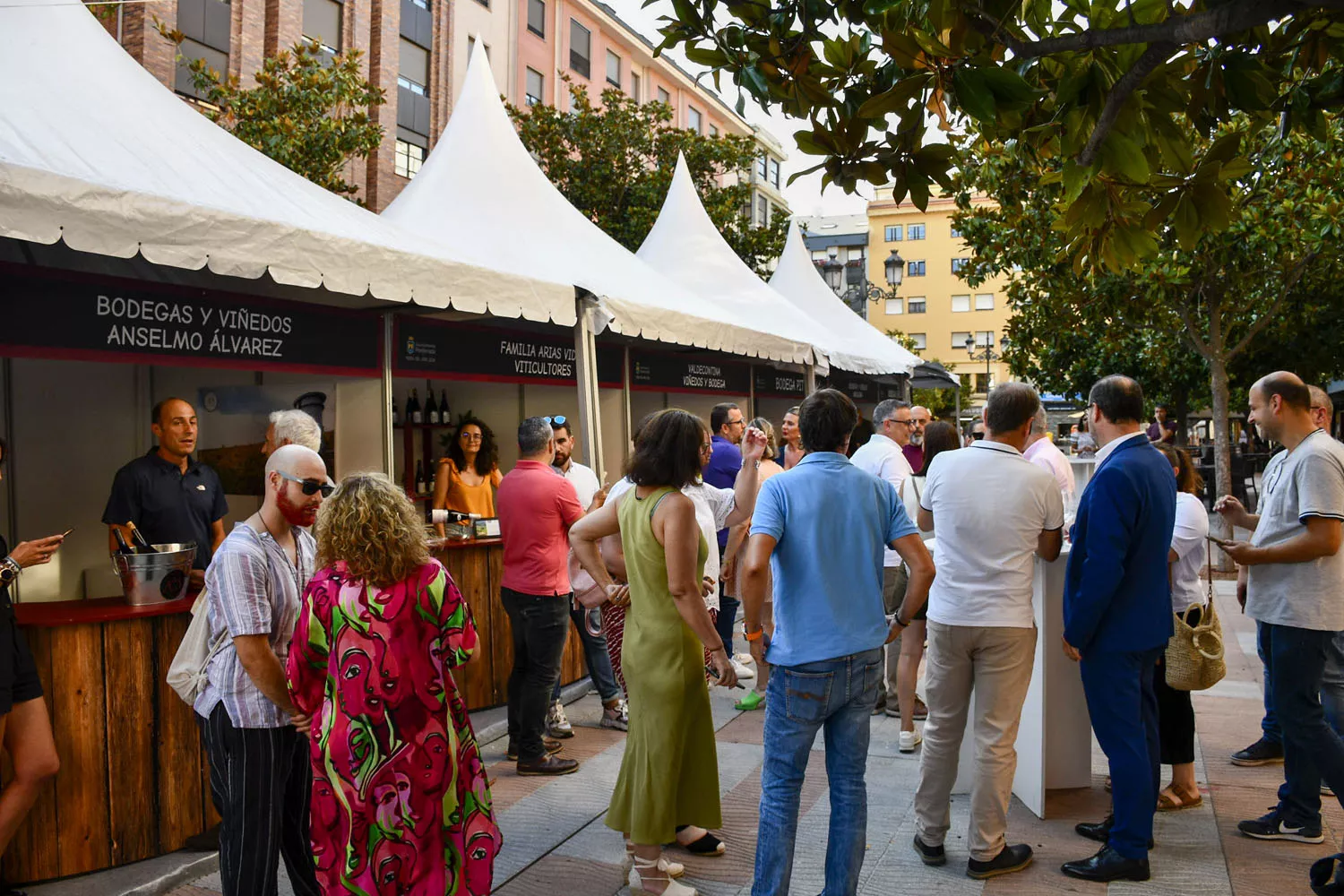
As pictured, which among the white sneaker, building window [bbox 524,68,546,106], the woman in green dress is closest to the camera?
the woman in green dress

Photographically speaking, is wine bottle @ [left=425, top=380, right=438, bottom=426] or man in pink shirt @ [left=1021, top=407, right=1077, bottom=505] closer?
man in pink shirt @ [left=1021, top=407, right=1077, bottom=505]

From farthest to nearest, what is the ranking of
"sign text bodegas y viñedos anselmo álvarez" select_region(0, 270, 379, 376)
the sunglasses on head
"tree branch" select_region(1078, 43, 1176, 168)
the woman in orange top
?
the woman in orange top < "sign text bodegas y viñedos anselmo álvarez" select_region(0, 270, 379, 376) < the sunglasses on head < "tree branch" select_region(1078, 43, 1176, 168)

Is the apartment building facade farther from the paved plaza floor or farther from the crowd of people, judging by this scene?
the crowd of people

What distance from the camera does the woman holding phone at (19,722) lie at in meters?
3.61

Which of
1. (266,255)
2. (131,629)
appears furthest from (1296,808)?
(266,255)

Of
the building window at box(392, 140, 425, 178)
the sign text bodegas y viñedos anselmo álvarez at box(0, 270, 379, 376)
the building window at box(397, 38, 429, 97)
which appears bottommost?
the sign text bodegas y viñedos anselmo álvarez at box(0, 270, 379, 376)

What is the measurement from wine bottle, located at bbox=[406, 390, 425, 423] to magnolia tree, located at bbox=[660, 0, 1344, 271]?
7030mm

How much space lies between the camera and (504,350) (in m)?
8.52

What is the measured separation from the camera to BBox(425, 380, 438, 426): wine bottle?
975 cm

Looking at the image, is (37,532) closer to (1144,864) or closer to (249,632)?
(249,632)

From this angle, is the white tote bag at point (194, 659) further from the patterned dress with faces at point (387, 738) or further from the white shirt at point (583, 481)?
the white shirt at point (583, 481)

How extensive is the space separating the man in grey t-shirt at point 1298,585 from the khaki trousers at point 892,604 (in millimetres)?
1972

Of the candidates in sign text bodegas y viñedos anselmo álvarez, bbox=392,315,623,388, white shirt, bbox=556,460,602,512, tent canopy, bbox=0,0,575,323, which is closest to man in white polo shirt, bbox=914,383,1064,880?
white shirt, bbox=556,460,602,512

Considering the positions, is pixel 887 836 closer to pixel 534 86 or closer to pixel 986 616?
pixel 986 616
